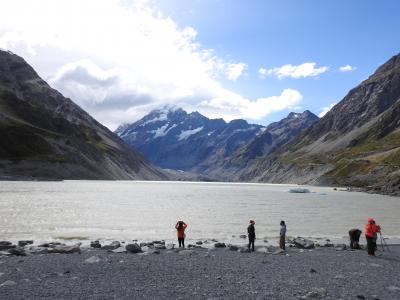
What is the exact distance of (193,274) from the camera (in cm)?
2467

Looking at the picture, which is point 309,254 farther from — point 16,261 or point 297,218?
point 297,218

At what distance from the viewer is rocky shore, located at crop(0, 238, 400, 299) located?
20062mm

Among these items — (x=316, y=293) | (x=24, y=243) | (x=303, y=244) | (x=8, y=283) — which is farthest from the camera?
(x=303, y=244)

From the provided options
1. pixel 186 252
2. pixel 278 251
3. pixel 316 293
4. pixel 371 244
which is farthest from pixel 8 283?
pixel 371 244

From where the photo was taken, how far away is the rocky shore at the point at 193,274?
20.1 m

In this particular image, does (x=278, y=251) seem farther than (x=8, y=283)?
Yes

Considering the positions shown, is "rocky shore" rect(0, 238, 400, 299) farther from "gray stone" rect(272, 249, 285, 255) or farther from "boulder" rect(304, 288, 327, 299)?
"gray stone" rect(272, 249, 285, 255)

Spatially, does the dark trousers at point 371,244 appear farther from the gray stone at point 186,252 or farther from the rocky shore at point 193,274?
the gray stone at point 186,252

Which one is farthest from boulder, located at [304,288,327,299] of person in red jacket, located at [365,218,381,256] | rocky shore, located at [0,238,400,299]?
person in red jacket, located at [365,218,381,256]

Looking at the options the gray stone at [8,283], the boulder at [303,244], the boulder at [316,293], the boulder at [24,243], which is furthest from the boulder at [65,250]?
the boulder at [303,244]

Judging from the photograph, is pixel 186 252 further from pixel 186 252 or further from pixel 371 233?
pixel 371 233

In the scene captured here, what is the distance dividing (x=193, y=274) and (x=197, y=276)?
2.04ft

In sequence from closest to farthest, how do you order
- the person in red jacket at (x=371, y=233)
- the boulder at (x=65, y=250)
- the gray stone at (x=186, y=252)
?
the boulder at (x=65, y=250) < the gray stone at (x=186, y=252) < the person in red jacket at (x=371, y=233)

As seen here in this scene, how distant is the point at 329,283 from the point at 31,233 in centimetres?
3441
